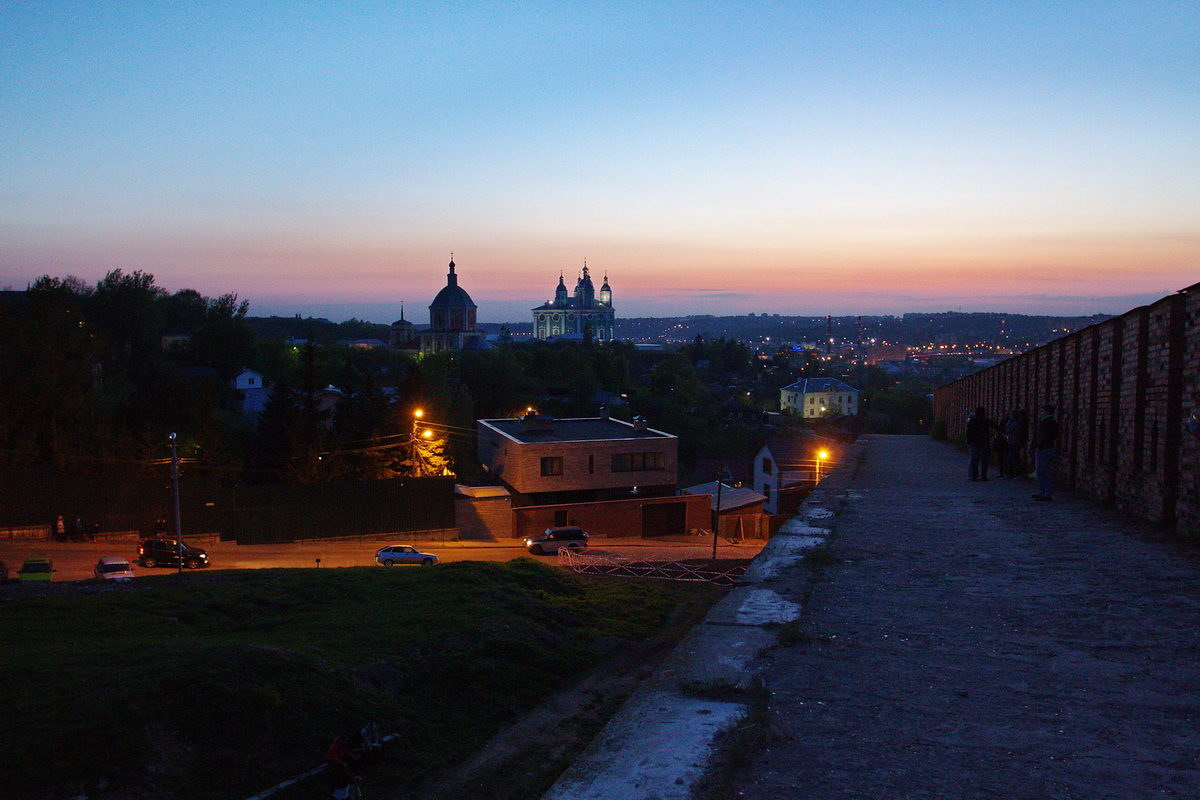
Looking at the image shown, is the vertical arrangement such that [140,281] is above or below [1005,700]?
above

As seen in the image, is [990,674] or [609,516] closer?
[990,674]

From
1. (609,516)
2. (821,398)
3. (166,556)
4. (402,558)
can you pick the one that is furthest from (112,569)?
(821,398)

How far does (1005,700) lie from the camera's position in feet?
11.2

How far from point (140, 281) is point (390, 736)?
286ft

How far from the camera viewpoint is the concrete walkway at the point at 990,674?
271cm

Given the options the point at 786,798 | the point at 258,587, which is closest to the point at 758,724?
the point at 786,798

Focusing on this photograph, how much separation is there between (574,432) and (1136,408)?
27545mm

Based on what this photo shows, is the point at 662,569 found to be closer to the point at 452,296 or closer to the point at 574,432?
Answer: the point at 574,432

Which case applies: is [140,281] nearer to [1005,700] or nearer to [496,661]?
[496,661]

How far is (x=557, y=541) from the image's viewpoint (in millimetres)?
26453

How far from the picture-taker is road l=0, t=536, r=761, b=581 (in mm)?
22156

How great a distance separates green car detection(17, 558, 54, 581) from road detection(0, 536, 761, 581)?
3.55 ft

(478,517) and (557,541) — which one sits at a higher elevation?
(478,517)

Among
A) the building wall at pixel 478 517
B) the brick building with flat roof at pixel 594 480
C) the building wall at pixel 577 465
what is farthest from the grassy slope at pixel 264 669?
the building wall at pixel 577 465
